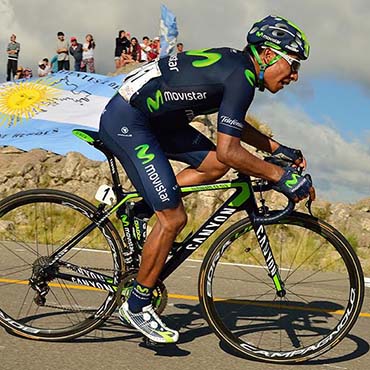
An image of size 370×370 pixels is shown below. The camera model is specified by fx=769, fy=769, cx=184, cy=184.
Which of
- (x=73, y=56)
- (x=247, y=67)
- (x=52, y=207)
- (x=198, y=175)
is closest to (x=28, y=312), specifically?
(x=52, y=207)

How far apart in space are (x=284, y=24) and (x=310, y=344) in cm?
201

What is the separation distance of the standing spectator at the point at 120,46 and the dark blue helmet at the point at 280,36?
17957 mm

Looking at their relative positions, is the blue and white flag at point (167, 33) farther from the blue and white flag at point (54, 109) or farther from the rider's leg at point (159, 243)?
the rider's leg at point (159, 243)

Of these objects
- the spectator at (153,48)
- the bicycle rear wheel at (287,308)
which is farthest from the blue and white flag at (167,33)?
the bicycle rear wheel at (287,308)

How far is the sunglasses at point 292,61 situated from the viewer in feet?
14.7

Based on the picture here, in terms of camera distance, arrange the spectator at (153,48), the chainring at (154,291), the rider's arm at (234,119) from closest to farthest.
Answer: the rider's arm at (234,119) → the chainring at (154,291) → the spectator at (153,48)

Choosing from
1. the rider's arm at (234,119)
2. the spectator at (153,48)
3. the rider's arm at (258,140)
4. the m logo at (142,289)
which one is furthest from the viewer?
the spectator at (153,48)

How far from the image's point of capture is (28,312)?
5523mm

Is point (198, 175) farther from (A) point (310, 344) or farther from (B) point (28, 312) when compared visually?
(B) point (28, 312)

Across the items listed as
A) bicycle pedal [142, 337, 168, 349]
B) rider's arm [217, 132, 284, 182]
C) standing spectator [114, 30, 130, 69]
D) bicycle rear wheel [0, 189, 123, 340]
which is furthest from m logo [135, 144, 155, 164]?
standing spectator [114, 30, 130, 69]

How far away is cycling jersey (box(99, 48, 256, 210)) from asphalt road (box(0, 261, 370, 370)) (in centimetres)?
95

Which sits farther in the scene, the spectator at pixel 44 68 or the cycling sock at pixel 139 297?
the spectator at pixel 44 68

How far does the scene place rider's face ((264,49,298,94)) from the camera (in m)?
4.50

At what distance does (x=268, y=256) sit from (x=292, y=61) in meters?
1.27
